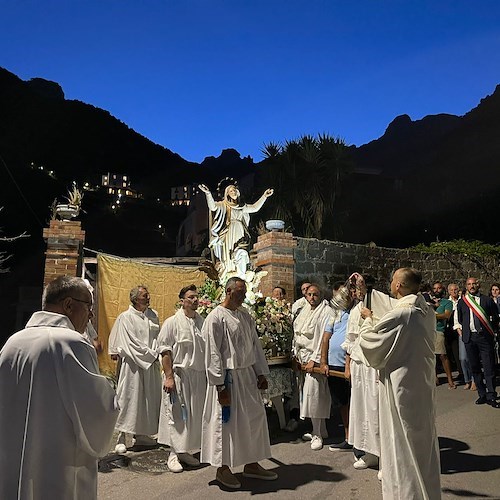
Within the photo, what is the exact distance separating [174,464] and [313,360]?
1947mm

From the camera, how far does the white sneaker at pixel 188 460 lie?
17.0 ft

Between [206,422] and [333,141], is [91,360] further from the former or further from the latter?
[333,141]

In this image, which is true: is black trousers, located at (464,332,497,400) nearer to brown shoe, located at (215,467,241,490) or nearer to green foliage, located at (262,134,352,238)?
brown shoe, located at (215,467,241,490)

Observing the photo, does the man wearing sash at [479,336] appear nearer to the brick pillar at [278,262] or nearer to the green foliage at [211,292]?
the brick pillar at [278,262]

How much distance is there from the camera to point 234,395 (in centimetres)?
453

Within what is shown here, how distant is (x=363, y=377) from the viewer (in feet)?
16.4

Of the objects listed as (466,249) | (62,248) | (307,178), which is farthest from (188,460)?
(307,178)

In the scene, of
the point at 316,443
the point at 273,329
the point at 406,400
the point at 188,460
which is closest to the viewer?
the point at 406,400

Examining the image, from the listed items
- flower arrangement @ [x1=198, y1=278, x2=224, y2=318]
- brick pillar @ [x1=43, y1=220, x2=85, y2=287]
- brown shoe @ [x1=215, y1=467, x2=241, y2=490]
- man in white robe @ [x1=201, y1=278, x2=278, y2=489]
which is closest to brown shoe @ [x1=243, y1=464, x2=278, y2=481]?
man in white robe @ [x1=201, y1=278, x2=278, y2=489]

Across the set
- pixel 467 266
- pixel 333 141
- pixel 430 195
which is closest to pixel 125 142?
pixel 430 195

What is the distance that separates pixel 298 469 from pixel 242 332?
1471 millimetres

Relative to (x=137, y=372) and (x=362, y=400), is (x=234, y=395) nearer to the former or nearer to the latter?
(x=362, y=400)

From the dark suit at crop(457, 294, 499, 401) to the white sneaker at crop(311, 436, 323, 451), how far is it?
2831 mm

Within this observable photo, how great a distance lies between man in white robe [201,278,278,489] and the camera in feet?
14.5
